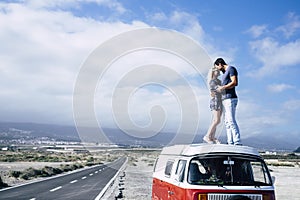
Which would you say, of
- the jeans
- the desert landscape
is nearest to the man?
the jeans

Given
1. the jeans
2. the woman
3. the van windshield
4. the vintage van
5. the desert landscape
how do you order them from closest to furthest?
the vintage van
the van windshield
the jeans
the woman
the desert landscape

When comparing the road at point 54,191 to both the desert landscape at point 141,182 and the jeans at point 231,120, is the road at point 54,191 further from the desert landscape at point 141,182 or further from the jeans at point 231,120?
the jeans at point 231,120

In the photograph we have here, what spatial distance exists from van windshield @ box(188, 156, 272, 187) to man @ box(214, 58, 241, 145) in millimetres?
1460

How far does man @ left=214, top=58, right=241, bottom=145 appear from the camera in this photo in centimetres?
943

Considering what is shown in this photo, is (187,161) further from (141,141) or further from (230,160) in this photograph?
(141,141)

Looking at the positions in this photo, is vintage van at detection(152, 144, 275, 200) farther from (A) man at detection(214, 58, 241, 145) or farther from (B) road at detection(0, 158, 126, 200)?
(B) road at detection(0, 158, 126, 200)

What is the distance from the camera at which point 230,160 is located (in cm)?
769

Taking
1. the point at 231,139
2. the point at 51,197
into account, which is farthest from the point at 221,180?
the point at 51,197

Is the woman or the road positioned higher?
the woman

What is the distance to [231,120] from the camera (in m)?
9.57

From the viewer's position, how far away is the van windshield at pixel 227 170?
7.57 metres

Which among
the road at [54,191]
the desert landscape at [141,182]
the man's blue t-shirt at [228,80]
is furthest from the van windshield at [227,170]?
the road at [54,191]

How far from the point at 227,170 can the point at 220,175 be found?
175 millimetres

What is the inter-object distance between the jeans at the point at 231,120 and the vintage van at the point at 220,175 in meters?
1.48
